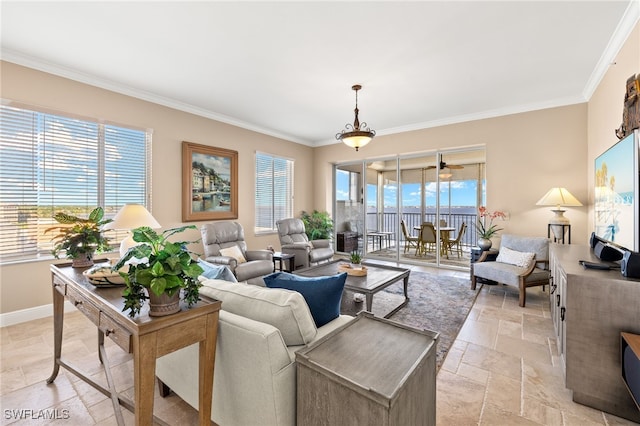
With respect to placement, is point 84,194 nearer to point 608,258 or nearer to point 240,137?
point 240,137

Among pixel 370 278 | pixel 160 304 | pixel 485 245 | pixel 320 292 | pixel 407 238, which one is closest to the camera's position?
pixel 160 304

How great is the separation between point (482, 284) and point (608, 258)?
2.48 meters

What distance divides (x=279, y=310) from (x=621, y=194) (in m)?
2.66

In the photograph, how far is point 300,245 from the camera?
16.2 ft

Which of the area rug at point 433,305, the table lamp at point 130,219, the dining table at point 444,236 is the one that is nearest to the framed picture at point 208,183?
the table lamp at point 130,219

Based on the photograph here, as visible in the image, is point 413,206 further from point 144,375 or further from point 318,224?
point 144,375

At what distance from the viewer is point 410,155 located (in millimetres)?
5863

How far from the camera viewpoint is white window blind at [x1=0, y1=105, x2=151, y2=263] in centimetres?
299

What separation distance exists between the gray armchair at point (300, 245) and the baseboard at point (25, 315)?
3.19m

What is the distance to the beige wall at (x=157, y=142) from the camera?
3.05 metres

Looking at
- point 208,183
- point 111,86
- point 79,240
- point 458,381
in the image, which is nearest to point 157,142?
point 111,86

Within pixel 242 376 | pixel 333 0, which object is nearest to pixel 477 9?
pixel 333 0

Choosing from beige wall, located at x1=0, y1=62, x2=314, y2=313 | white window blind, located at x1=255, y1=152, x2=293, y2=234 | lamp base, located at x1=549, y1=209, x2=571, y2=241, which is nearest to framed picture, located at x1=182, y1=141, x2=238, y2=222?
beige wall, located at x1=0, y1=62, x2=314, y2=313

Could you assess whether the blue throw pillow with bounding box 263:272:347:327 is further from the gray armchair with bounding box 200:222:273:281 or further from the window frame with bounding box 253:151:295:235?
the window frame with bounding box 253:151:295:235
